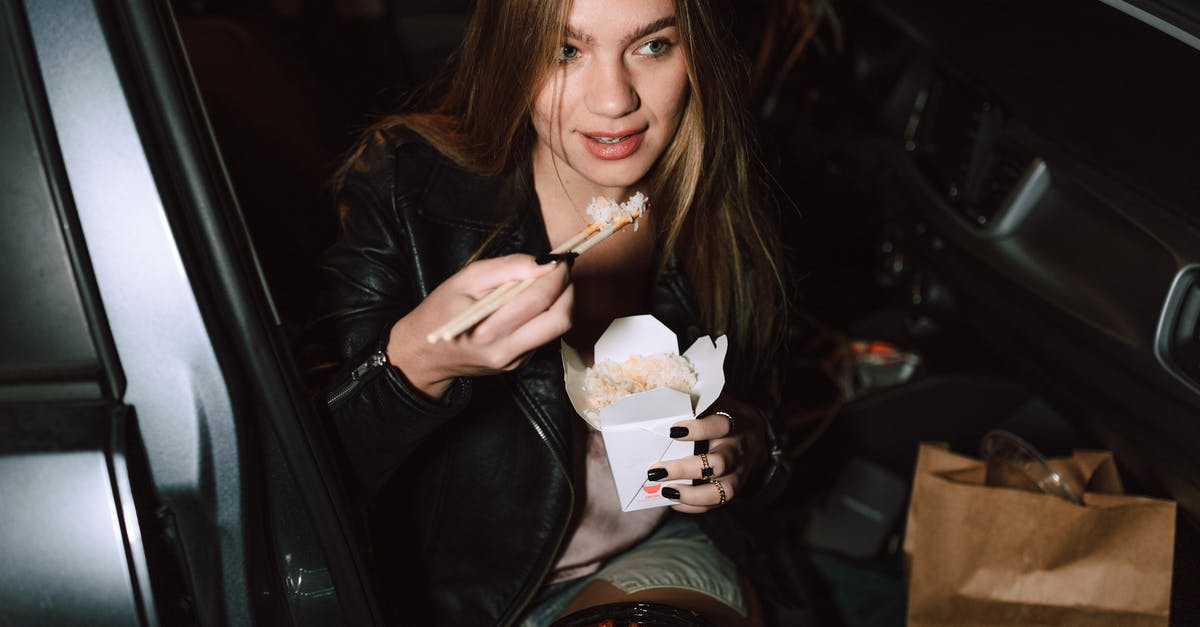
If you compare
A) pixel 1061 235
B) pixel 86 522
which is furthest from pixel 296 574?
pixel 1061 235

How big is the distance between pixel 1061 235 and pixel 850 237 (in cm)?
172

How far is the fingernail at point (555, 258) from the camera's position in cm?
92

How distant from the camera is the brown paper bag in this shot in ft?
4.34

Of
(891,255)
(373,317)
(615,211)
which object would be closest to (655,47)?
(615,211)

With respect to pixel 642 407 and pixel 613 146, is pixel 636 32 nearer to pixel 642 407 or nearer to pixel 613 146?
pixel 613 146

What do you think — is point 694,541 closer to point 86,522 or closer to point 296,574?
point 296,574

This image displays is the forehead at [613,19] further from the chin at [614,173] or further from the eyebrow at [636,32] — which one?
the chin at [614,173]

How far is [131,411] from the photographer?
939 mm

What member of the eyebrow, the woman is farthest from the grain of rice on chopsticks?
the eyebrow

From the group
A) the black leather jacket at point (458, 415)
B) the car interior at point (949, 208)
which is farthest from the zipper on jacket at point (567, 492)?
the car interior at point (949, 208)

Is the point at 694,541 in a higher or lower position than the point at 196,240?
lower

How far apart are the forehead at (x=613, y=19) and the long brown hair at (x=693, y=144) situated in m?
0.02

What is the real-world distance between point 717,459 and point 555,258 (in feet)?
1.66

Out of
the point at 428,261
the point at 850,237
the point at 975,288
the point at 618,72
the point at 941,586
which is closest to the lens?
the point at 618,72
